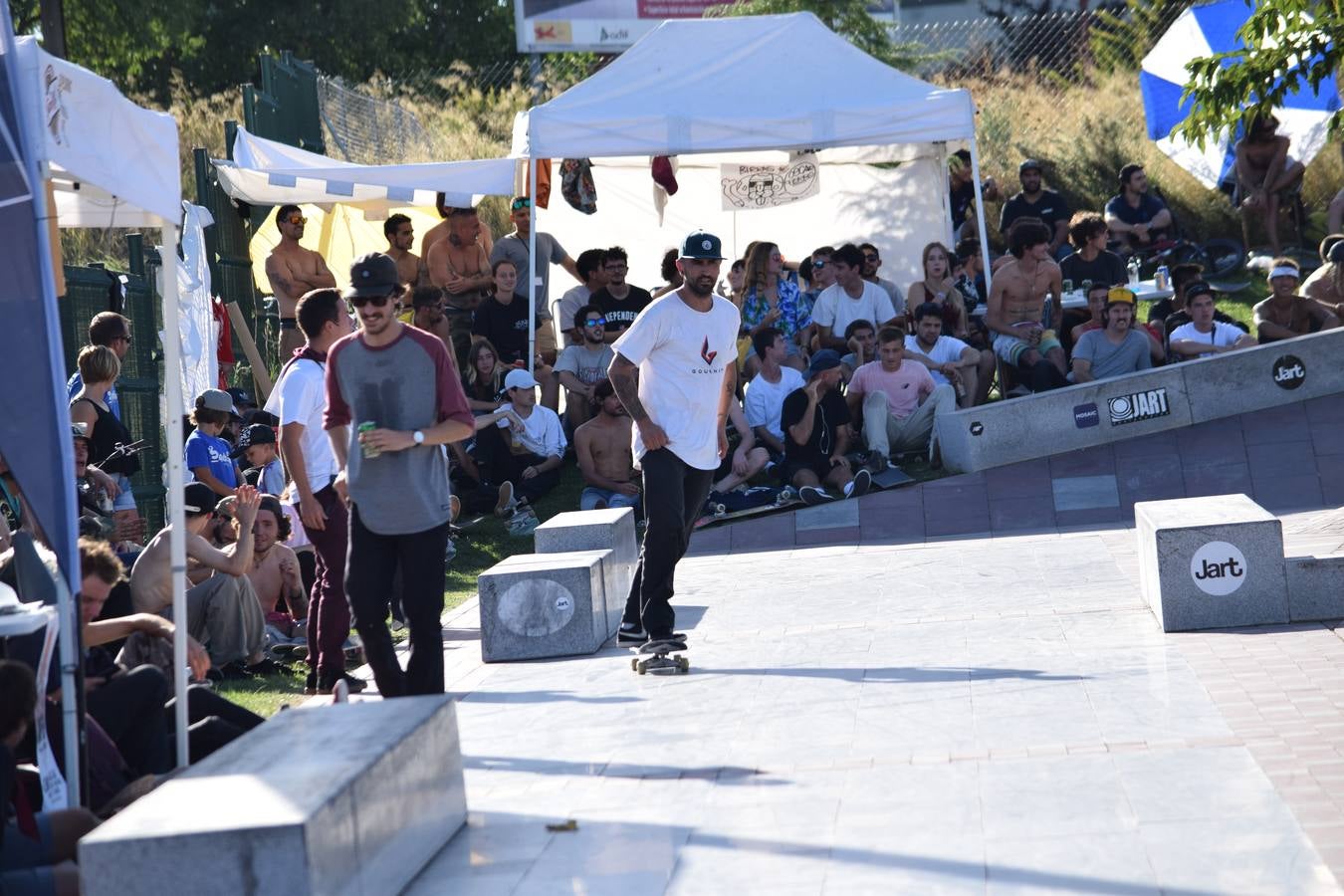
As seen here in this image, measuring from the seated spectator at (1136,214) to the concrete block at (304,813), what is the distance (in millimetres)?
15479

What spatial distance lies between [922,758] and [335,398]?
8.46ft

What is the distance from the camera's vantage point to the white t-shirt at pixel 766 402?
13.9m

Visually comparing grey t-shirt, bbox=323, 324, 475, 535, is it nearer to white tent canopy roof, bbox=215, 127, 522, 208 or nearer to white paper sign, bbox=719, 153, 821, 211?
white tent canopy roof, bbox=215, 127, 522, 208

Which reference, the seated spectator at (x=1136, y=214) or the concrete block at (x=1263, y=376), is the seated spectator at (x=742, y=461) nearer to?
the concrete block at (x=1263, y=376)

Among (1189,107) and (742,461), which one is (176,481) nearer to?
(742,461)

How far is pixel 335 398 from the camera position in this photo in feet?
21.5

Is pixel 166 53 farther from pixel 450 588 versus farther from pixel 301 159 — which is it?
pixel 450 588

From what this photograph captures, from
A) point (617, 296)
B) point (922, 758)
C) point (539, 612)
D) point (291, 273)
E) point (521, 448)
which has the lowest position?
point (922, 758)

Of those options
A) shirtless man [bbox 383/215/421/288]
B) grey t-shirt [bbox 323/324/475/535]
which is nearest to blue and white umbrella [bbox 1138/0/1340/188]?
shirtless man [bbox 383/215/421/288]

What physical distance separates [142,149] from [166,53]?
3491 centimetres

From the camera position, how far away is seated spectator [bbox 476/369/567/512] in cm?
1392

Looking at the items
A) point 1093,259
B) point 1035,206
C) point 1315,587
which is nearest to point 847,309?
point 1093,259

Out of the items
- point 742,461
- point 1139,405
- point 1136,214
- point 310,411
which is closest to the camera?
point 310,411

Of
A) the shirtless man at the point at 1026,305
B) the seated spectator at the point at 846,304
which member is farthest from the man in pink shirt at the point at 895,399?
the seated spectator at the point at 846,304
